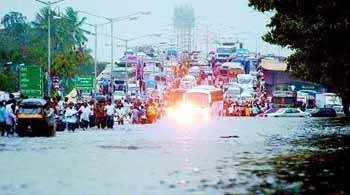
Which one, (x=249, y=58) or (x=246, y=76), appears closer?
(x=246, y=76)

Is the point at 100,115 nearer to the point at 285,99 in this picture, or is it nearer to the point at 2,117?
the point at 2,117

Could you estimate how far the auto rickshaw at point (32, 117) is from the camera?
33531 mm

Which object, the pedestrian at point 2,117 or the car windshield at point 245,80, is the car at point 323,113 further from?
the car windshield at point 245,80

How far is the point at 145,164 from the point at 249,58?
158m

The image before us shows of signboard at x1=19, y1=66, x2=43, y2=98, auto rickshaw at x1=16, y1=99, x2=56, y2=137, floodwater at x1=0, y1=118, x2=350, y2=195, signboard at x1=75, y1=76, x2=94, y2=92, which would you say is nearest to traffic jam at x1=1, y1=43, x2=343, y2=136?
auto rickshaw at x1=16, y1=99, x2=56, y2=137

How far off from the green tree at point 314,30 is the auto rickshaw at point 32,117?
9.53m

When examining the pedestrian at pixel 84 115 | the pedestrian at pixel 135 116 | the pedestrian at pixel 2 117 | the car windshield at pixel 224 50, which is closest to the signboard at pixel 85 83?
the pedestrian at pixel 135 116

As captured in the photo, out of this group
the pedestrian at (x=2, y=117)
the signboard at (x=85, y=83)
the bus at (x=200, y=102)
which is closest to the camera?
the pedestrian at (x=2, y=117)

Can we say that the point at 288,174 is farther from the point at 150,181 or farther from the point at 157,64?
the point at 157,64

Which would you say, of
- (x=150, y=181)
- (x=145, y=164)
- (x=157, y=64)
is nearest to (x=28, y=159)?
(x=145, y=164)

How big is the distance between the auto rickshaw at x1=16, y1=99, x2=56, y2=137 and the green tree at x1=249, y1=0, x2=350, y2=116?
953 centimetres

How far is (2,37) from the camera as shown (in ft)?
450

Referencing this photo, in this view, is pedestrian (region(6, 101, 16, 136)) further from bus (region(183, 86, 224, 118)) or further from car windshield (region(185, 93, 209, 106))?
car windshield (region(185, 93, 209, 106))

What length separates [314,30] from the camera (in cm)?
3156
